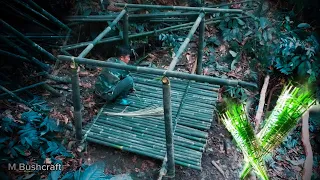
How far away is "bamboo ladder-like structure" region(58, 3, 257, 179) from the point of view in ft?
11.8

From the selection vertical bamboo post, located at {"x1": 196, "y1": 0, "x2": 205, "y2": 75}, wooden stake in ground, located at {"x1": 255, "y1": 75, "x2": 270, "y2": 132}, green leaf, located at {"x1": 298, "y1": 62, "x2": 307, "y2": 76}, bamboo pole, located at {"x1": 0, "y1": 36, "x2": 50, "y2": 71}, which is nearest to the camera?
bamboo pole, located at {"x1": 0, "y1": 36, "x2": 50, "y2": 71}

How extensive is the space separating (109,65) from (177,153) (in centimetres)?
150

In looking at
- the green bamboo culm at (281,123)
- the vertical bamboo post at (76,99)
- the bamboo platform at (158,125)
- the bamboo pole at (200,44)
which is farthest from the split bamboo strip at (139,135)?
the bamboo pole at (200,44)

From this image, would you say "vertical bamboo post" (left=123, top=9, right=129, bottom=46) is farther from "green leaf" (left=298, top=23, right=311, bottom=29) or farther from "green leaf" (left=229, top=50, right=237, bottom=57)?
"green leaf" (left=298, top=23, right=311, bottom=29)

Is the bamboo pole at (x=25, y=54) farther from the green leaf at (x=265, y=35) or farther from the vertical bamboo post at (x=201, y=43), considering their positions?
the green leaf at (x=265, y=35)

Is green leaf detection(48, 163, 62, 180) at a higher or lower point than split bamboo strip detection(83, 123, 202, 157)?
lower

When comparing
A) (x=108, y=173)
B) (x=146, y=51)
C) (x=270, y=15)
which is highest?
(x=270, y=15)

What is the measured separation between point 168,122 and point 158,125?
3.35 ft

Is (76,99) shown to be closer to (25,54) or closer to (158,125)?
(158,125)

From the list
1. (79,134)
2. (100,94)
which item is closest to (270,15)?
(100,94)

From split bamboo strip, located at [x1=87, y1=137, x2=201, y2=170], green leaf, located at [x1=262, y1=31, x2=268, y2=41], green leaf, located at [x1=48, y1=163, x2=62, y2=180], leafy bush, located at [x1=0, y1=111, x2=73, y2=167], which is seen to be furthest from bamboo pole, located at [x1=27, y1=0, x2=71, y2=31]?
green leaf, located at [x1=262, y1=31, x2=268, y2=41]

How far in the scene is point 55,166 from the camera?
3.70 m

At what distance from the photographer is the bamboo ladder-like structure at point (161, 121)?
359 cm

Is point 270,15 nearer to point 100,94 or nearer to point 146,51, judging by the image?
point 146,51
